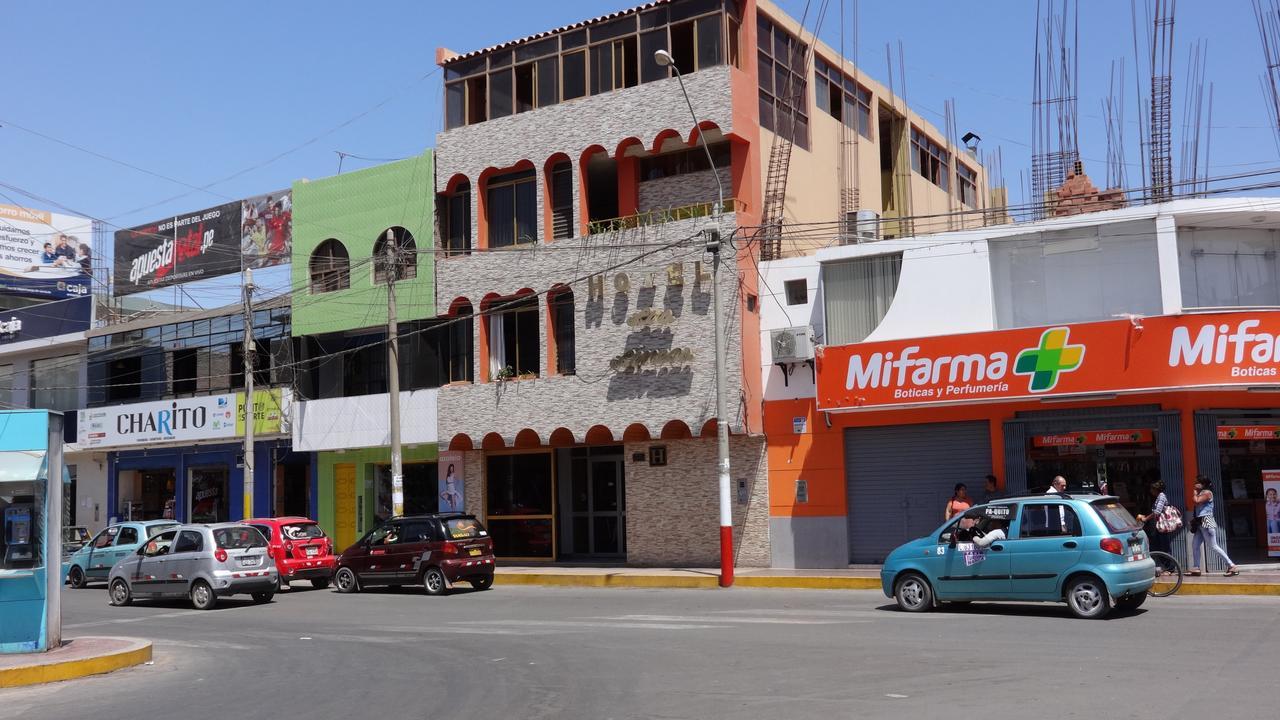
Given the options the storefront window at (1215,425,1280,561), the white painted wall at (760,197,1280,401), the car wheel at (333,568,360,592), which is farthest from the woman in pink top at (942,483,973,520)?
the car wheel at (333,568,360,592)

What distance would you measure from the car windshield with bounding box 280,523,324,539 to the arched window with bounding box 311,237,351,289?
985 cm

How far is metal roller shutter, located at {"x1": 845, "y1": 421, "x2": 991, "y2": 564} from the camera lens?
2434 cm

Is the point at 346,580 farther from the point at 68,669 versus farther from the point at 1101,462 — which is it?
the point at 1101,462

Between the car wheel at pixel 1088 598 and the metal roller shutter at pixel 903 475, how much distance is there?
28.6ft

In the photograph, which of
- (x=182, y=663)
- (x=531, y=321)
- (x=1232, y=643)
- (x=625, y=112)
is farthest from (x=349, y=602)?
(x=1232, y=643)

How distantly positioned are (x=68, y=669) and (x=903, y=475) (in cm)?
1759

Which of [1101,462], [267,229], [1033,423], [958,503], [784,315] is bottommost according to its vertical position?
[958,503]

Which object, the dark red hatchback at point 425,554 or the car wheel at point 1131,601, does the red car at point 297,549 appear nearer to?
the dark red hatchback at point 425,554

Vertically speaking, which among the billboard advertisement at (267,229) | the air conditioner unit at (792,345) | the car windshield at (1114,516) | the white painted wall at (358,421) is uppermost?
the billboard advertisement at (267,229)

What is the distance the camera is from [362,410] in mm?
33031

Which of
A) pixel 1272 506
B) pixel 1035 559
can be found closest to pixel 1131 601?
pixel 1035 559

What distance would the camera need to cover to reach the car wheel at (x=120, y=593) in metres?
23.3

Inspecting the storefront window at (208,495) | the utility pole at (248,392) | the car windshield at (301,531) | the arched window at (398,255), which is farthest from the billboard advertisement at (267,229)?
the car windshield at (301,531)

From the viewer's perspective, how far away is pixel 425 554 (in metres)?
23.3
